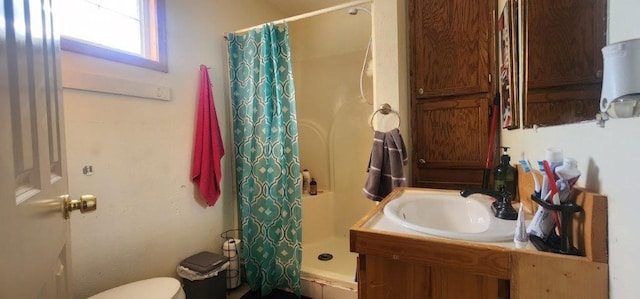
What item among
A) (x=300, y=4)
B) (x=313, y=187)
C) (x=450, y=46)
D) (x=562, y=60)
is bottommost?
(x=313, y=187)

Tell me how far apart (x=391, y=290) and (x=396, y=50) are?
1.29m

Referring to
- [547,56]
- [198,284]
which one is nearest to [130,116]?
[198,284]

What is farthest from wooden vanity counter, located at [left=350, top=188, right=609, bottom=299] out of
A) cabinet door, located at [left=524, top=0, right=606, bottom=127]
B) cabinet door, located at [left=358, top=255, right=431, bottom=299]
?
cabinet door, located at [left=524, top=0, right=606, bottom=127]

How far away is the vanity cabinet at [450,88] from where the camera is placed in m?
1.47

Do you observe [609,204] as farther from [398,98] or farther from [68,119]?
[68,119]

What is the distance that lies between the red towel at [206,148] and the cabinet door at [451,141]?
4.39 feet

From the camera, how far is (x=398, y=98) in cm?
156

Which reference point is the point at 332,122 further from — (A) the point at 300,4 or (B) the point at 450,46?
(B) the point at 450,46

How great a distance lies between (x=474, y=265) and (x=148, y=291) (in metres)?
1.35

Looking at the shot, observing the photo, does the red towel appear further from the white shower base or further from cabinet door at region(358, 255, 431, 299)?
cabinet door at region(358, 255, 431, 299)

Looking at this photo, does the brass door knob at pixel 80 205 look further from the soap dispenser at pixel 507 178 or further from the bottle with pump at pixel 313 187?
the bottle with pump at pixel 313 187

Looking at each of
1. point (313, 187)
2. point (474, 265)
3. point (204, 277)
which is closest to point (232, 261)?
point (204, 277)

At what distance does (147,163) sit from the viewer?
5.16ft

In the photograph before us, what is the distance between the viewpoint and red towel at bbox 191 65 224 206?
1804 millimetres
